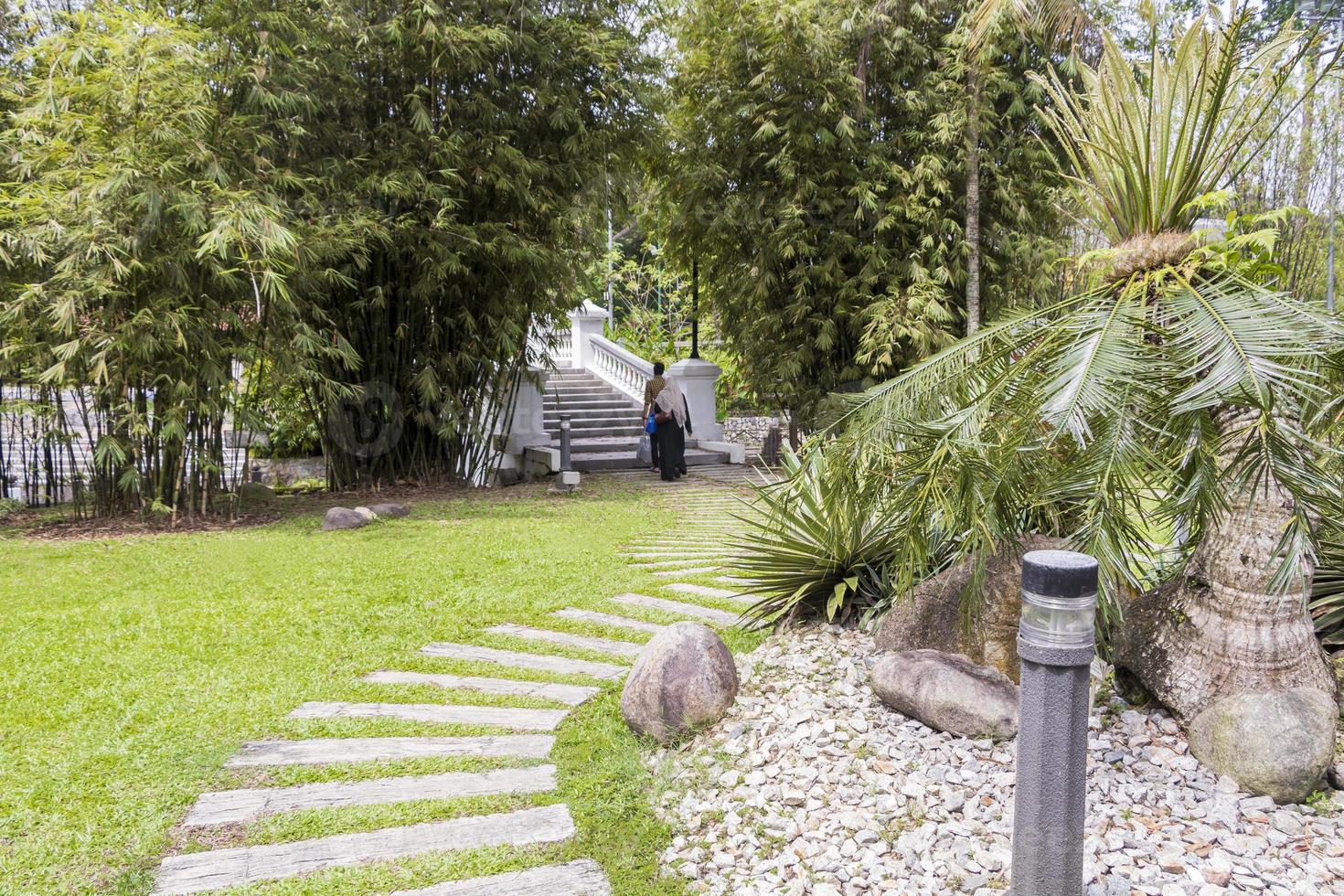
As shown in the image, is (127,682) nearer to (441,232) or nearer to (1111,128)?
(1111,128)

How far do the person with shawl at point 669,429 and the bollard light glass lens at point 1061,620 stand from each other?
8.08 meters

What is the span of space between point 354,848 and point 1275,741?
8.03ft

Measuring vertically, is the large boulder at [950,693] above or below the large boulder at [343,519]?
below

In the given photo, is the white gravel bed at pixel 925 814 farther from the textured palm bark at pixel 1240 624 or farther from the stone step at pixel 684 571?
the stone step at pixel 684 571

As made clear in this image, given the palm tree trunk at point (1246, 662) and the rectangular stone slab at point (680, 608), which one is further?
the rectangular stone slab at point (680, 608)

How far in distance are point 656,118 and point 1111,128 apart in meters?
7.24

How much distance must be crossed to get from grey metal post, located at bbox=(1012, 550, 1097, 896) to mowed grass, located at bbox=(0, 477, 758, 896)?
92 cm

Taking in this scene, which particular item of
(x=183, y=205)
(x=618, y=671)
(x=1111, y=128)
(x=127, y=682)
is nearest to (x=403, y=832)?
(x=618, y=671)

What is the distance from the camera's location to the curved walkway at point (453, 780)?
2248mm

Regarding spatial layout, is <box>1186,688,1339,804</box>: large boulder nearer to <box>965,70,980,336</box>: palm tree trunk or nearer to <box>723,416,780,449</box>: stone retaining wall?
<box>965,70,980,336</box>: palm tree trunk

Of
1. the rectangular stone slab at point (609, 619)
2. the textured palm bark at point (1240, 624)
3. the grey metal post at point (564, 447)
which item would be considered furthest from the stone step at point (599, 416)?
the textured palm bark at point (1240, 624)

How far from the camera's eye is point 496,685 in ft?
11.7

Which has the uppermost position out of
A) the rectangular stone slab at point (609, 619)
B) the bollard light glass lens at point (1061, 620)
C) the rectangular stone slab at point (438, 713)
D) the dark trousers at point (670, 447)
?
the dark trousers at point (670, 447)

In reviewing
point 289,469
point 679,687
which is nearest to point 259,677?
point 679,687
